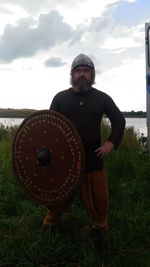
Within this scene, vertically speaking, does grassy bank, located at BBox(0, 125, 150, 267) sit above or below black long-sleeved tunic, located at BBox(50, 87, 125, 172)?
below

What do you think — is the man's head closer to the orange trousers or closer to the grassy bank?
the orange trousers

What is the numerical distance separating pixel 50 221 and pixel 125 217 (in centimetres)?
115

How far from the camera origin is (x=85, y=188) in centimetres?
541

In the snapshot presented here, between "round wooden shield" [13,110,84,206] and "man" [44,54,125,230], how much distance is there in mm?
235

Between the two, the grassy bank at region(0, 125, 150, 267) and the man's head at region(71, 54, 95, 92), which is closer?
the grassy bank at region(0, 125, 150, 267)

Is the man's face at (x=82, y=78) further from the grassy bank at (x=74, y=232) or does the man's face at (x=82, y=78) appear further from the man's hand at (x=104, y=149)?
the grassy bank at (x=74, y=232)

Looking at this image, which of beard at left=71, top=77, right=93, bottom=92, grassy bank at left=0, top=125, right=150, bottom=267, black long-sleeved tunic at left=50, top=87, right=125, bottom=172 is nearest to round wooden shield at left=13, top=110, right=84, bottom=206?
black long-sleeved tunic at left=50, top=87, right=125, bottom=172

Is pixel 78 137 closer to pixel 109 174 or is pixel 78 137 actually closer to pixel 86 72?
pixel 86 72

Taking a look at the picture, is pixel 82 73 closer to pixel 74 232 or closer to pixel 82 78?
pixel 82 78

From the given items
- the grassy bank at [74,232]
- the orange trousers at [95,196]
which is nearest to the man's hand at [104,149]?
the orange trousers at [95,196]

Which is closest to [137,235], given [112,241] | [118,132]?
[112,241]

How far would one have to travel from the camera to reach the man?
17.5ft

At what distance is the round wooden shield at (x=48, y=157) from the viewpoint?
5.14 meters

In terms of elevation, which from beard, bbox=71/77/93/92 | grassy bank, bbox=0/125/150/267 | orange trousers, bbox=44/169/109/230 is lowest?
grassy bank, bbox=0/125/150/267
